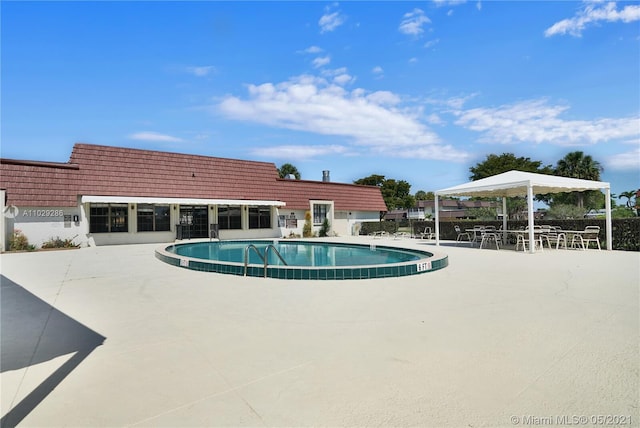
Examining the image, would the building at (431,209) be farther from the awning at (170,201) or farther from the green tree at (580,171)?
the awning at (170,201)

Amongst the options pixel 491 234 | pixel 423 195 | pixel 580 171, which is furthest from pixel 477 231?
pixel 423 195

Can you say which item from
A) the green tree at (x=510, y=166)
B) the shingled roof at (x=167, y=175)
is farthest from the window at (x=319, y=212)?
the green tree at (x=510, y=166)

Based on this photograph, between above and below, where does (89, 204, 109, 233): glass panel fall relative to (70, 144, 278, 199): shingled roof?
below

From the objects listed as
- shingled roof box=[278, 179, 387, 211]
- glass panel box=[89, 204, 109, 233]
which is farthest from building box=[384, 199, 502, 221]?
glass panel box=[89, 204, 109, 233]

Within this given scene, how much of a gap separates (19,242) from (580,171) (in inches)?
1842

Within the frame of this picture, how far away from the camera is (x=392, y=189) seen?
5628 cm

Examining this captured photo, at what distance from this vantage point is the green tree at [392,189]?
55.4 meters

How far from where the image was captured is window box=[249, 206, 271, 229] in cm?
2073

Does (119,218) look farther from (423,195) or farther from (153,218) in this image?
(423,195)

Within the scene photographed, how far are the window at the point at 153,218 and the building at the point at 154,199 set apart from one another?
47mm

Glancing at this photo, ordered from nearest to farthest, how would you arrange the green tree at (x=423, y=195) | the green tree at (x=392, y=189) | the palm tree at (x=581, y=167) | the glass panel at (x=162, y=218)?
the glass panel at (x=162, y=218) < the palm tree at (x=581, y=167) < the green tree at (x=392, y=189) < the green tree at (x=423, y=195)

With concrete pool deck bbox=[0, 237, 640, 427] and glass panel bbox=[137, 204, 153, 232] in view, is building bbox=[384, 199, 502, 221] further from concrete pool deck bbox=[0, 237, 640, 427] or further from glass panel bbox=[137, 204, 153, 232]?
concrete pool deck bbox=[0, 237, 640, 427]

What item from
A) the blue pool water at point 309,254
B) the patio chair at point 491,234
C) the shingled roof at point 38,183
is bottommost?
the blue pool water at point 309,254

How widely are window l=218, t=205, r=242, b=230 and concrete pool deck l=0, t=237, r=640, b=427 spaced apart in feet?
46.1
